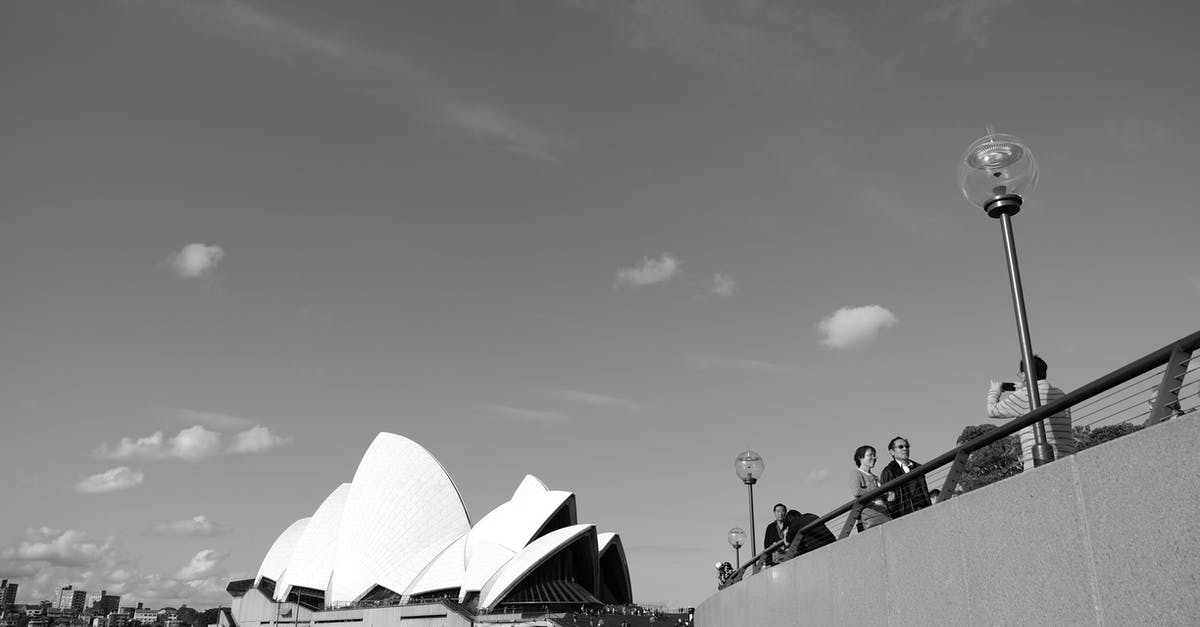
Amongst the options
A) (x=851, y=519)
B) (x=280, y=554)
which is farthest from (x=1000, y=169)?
(x=280, y=554)

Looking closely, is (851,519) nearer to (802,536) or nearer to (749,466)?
(802,536)

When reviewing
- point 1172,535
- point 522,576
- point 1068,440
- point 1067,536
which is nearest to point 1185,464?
point 1172,535

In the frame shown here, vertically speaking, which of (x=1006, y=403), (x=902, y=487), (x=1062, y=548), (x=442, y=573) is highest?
(x=442, y=573)

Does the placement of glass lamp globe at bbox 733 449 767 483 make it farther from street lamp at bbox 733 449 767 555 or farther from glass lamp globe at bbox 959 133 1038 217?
glass lamp globe at bbox 959 133 1038 217

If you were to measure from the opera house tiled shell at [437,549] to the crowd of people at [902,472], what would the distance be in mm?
43020

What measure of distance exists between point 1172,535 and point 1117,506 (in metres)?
0.31

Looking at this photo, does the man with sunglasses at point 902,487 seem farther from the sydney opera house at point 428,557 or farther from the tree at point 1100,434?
the sydney opera house at point 428,557

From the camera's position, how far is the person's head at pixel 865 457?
27.3 feet

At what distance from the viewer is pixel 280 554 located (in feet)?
252

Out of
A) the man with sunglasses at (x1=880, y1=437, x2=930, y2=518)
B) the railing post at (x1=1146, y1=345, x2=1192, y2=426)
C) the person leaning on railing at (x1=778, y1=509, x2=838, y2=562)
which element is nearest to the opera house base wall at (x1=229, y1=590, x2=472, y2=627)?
the person leaning on railing at (x1=778, y1=509, x2=838, y2=562)

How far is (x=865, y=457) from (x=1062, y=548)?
389 centimetres

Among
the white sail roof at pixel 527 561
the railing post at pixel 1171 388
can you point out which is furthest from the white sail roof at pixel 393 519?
the railing post at pixel 1171 388

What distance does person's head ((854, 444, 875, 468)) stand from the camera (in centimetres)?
831

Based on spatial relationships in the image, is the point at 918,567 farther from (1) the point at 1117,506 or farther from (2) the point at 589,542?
(2) the point at 589,542
